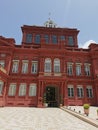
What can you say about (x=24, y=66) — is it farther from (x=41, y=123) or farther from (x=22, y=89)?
(x=41, y=123)

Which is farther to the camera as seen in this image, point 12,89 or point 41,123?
point 12,89

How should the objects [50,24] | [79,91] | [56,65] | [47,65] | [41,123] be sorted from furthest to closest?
[50,24]
[56,65]
[47,65]
[79,91]
[41,123]

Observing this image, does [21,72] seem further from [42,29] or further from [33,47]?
[42,29]

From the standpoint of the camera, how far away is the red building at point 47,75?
71.2 feet

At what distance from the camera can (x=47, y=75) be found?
22109mm

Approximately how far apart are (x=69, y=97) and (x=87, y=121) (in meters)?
12.9

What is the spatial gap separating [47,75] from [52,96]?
5.22m

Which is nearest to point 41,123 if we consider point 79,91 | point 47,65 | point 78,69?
point 47,65

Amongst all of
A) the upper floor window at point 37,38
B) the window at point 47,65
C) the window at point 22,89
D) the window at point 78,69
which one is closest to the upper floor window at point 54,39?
the upper floor window at point 37,38

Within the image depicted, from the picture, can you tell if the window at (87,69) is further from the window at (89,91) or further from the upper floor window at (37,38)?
the upper floor window at (37,38)

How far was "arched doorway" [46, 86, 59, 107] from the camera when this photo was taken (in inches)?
926

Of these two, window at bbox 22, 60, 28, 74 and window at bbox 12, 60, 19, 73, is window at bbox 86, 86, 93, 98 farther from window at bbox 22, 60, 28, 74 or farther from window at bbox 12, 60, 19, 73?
window at bbox 12, 60, 19, 73

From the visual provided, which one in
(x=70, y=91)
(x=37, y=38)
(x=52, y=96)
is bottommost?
(x=52, y=96)

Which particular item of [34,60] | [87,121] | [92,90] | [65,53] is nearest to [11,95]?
[34,60]
